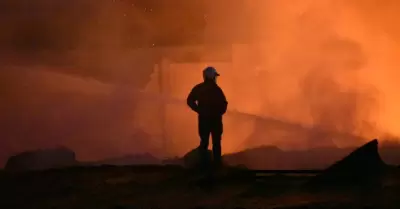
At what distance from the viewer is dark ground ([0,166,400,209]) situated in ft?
14.2

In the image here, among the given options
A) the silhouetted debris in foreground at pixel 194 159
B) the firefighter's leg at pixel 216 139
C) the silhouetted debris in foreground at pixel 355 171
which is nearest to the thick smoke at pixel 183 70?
the silhouetted debris in foreground at pixel 194 159

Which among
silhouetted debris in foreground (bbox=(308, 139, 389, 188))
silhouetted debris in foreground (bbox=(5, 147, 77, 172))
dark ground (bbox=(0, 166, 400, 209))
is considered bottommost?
dark ground (bbox=(0, 166, 400, 209))

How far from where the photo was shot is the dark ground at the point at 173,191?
432 centimetres

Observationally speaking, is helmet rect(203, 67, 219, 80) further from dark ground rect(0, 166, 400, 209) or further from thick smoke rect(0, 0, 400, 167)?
thick smoke rect(0, 0, 400, 167)

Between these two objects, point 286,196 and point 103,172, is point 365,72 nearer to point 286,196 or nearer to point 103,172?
point 286,196

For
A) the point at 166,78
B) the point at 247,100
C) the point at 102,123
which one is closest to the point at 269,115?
the point at 247,100

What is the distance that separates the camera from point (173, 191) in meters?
5.13

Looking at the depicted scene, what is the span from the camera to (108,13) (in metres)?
8.38

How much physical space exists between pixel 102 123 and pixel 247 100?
8.39 ft

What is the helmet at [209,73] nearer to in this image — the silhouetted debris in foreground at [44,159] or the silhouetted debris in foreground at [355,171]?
the silhouetted debris in foreground at [355,171]

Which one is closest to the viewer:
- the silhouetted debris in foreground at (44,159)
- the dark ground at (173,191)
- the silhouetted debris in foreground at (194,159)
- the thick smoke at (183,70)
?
the dark ground at (173,191)

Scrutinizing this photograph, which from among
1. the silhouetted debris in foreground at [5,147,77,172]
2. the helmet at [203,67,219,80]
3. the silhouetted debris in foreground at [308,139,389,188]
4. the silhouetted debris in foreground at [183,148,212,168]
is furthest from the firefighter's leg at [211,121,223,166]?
the silhouetted debris in foreground at [5,147,77,172]

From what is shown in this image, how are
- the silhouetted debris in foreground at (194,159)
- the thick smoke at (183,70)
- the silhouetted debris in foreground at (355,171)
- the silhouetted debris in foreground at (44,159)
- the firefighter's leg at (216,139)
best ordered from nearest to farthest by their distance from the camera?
the silhouetted debris in foreground at (355,171) < the firefighter's leg at (216,139) < the silhouetted debris in foreground at (194,159) < the thick smoke at (183,70) < the silhouetted debris in foreground at (44,159)

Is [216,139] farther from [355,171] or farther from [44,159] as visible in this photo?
[44,159]
